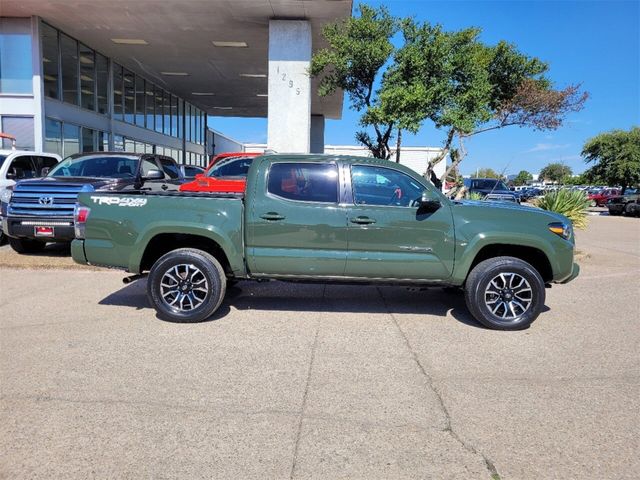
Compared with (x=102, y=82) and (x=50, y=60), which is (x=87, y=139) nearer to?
(x=102, y=82)

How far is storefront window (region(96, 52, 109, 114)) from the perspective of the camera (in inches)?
885

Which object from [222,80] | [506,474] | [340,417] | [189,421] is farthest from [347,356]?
[222,80]

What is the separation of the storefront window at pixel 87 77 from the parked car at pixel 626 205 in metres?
28.0

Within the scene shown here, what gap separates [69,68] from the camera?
20188mm

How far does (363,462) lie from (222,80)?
87.7 feet

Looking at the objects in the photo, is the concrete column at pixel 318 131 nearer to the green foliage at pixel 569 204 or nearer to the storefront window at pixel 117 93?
the storefront window at pixel 117 93

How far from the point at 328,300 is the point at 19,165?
881 cm

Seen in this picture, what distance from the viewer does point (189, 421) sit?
3.42m

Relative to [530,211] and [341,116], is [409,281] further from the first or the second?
[341,116]

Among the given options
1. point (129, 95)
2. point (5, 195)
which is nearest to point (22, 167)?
point (5, 195)

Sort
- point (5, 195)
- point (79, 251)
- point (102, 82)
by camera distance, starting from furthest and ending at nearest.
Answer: point (102, 82) < point (5, 195) < point (79, 251)

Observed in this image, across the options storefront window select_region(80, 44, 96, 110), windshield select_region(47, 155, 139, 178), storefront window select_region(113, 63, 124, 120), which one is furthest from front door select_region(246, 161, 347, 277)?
storefront window select_region(113, 63, 124, 120)

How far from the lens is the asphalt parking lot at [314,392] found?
2.97 meters

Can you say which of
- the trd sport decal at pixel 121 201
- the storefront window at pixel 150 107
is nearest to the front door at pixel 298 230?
the trd sport decal at pixel 121 201
